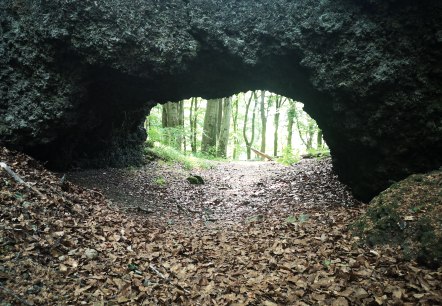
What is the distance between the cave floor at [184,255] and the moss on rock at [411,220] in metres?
0.22

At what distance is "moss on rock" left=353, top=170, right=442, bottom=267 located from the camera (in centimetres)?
407

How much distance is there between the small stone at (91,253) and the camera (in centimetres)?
432

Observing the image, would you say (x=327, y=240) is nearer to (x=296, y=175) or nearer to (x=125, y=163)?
(x=296, y=175)

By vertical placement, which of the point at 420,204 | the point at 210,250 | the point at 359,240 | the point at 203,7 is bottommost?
the point at 210,250

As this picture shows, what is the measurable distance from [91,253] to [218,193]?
600cm

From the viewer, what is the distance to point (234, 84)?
884cm

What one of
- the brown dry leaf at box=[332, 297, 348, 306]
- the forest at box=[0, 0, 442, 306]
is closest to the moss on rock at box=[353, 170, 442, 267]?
the forest at box=[0, 0, 442, 306]

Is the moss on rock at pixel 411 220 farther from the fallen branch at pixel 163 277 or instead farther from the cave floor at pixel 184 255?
the fallen branch at pixel 163 277

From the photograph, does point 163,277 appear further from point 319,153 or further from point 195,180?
point 319,153

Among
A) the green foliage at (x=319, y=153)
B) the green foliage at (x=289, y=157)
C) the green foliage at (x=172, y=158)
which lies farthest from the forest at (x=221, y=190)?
the green foliage at (x=172, y=158)

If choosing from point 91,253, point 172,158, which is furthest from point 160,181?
point 91,253

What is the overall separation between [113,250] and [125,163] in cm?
702

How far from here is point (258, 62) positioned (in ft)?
25.5

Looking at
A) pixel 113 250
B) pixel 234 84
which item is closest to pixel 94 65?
pixel 234 84
